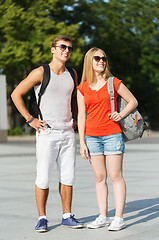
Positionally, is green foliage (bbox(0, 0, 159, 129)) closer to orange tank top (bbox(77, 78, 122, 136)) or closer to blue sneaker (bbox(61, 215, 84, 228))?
orange tank top (bbox(77, 78, 122, 136))

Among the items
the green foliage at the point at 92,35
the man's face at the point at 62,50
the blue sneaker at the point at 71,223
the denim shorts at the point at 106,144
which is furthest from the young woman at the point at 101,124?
the green foliage at the point at 92,35

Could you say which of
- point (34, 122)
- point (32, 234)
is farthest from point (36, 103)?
point (32, 234)

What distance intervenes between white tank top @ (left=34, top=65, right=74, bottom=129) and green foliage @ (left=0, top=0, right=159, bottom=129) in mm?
24545

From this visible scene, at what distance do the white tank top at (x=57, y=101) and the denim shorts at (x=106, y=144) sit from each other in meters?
0.31

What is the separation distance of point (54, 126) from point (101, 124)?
0.49 metres

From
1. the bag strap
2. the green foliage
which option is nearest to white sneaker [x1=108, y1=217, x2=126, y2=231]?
the bag strap

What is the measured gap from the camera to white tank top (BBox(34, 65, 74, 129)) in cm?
572

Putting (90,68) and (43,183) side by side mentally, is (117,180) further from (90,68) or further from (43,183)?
(90,68)

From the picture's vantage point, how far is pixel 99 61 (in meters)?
5.77

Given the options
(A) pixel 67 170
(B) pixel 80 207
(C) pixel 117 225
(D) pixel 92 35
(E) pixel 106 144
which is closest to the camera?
(C) pixel 117 225

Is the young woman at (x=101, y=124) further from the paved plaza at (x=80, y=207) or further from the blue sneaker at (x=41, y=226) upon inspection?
the blue sneaker at (x=41, y=226)

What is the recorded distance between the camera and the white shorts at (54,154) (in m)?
5.74

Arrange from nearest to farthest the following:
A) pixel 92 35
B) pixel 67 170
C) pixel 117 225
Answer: pixel 117 225 → pixel 67 170 → pixel 92 35

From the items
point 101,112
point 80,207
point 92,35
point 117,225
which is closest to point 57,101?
point 101,112
